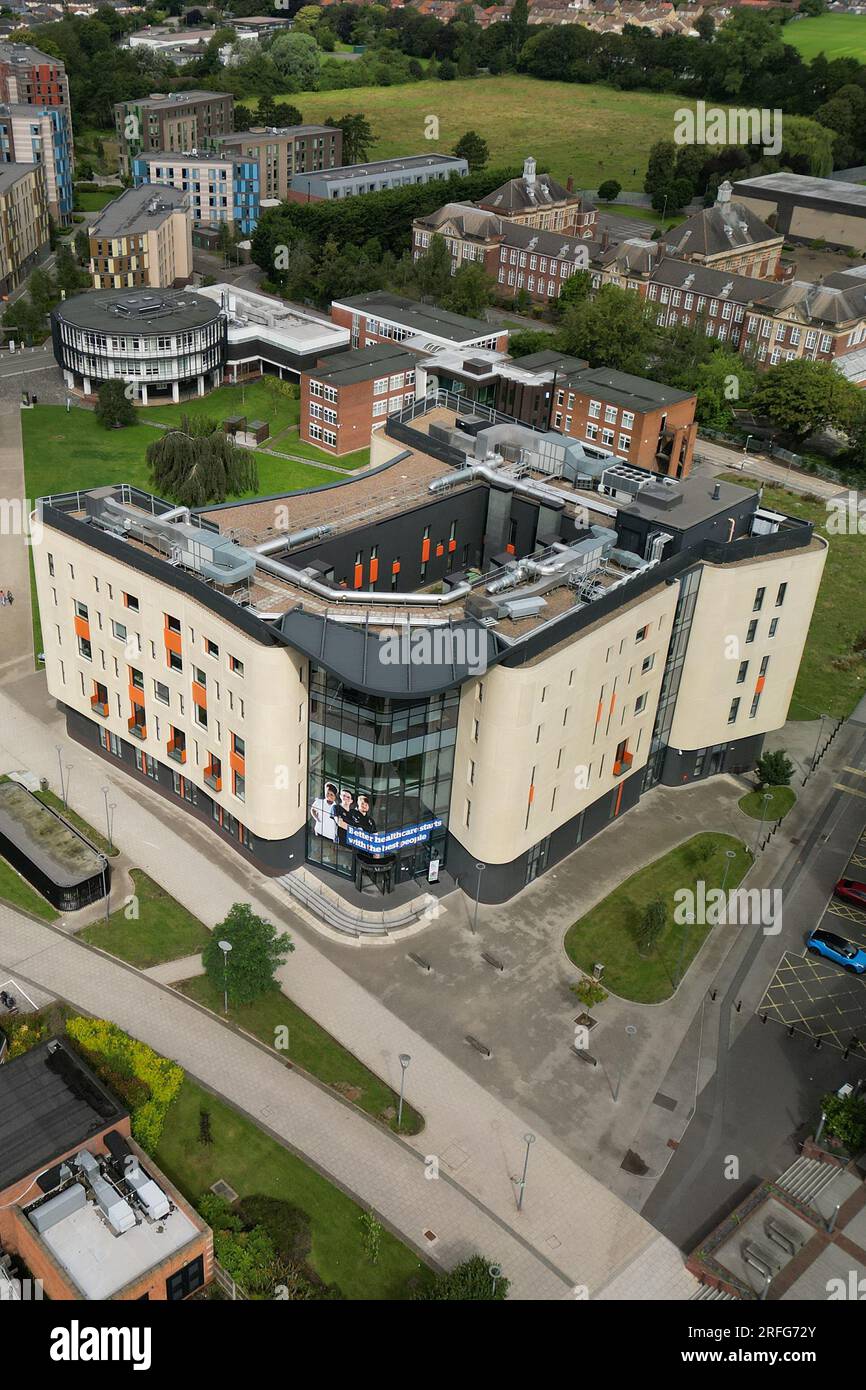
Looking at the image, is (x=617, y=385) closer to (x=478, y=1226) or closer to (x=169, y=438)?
(x=169, y=438)

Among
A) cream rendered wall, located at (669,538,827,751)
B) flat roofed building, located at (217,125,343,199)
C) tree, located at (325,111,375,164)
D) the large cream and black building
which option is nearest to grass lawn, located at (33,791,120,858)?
the large cream and black building

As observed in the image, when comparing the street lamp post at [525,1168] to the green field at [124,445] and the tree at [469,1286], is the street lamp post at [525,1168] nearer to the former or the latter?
the tree at [469,1286]

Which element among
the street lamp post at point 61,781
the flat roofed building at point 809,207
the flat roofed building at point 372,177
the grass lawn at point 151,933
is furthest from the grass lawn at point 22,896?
the flat roofed building at point 809,207

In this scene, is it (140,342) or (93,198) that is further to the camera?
(93,198)

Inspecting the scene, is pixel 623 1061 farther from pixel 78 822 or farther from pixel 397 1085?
pixel 78 822

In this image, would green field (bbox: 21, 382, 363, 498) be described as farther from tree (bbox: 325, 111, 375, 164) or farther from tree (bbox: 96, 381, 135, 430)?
tree (bbox: 325, 111, 375, 164)

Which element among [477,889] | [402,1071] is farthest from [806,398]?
[402,1071]
